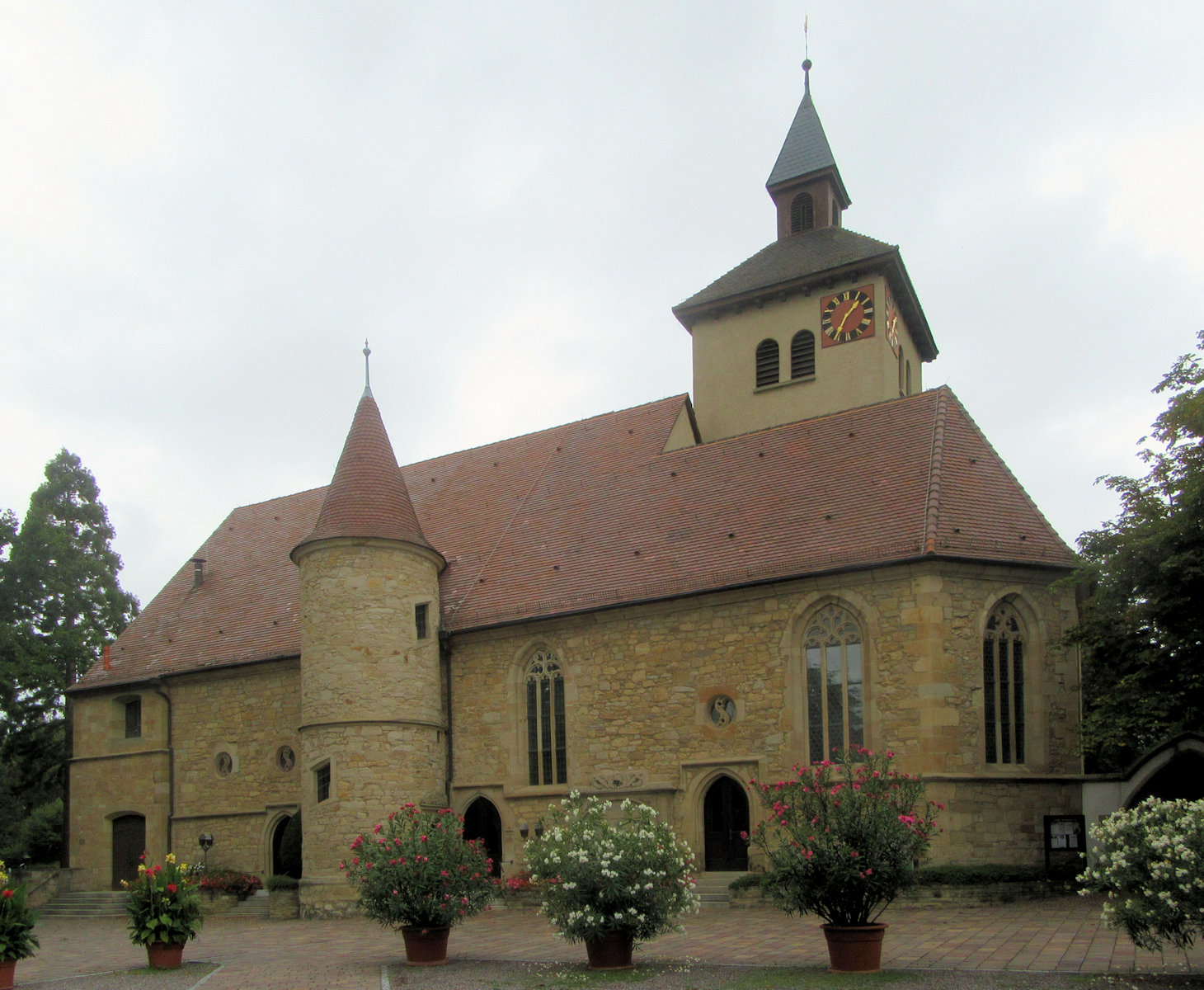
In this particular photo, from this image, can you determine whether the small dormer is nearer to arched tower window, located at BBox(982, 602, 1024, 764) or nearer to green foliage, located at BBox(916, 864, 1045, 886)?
arched tower window, located at BBox(982, 602, 1024, 764)

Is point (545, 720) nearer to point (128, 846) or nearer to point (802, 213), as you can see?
point (128, 846)

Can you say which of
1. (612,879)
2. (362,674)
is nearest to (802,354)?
(362,674)

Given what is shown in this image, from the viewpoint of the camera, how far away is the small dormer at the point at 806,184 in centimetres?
3175

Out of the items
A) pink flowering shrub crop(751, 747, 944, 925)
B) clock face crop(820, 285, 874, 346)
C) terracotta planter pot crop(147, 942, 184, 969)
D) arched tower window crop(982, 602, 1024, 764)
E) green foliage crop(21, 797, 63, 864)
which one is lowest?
green foliage crop(21, 797, 63, 864)

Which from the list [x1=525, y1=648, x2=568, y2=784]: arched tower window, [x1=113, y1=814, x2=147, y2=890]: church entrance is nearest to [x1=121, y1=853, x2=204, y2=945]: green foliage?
[x1=525, y1=648, x2=568, y2=784]: arched tower window

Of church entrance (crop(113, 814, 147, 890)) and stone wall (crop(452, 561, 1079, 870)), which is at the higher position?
stone wall (crop(452, 561, 1079, 870))

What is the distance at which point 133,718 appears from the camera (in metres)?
29.2

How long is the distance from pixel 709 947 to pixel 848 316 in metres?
16.9

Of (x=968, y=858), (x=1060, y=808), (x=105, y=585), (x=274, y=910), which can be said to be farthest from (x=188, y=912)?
(x=105, y=585)

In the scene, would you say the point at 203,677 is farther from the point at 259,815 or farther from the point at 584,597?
the point at 584,597

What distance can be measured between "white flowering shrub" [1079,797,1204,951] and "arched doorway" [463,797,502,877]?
48.2 ft

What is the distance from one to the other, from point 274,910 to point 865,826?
1447 cm

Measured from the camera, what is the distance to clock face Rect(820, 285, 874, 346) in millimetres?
27641


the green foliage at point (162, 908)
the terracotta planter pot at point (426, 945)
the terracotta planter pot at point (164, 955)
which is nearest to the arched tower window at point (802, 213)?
the terracotta planter pot at point (426, 945)
